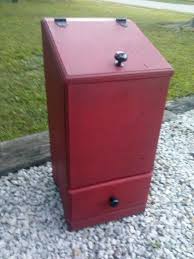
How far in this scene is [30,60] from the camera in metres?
5.10

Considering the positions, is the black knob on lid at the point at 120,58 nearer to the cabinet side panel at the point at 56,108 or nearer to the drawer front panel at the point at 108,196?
the cabinet side panel at the point at 56,108

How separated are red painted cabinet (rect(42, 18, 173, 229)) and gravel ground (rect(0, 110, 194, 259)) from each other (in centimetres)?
15

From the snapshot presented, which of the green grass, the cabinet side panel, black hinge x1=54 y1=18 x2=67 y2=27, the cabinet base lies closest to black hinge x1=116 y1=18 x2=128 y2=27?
black hinge x1=54 y1=18 x2=67 y2=27

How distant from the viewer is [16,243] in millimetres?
2189

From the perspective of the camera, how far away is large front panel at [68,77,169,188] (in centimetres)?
177

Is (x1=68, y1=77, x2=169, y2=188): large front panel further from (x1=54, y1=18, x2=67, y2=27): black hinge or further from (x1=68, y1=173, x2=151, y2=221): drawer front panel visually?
(x1=54, y1=18, x2=67, y2=27): black hinge

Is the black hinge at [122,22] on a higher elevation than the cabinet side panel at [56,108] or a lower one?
higher

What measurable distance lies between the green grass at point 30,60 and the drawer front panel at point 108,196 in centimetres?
134

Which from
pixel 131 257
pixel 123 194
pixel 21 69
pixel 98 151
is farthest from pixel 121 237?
pixel 21 69

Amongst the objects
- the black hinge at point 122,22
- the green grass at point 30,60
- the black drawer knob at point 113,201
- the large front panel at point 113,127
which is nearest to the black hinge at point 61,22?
the black hinge at point 122,22

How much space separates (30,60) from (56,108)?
10.8 ft

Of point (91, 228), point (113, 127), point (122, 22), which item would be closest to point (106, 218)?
point (91, 228)

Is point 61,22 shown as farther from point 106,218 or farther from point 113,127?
point 106,218

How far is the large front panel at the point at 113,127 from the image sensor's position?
1767mm
